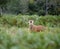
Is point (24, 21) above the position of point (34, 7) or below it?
above

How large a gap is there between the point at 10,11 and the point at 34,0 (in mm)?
5103

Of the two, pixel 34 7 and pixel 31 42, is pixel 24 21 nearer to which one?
pixel 31 42

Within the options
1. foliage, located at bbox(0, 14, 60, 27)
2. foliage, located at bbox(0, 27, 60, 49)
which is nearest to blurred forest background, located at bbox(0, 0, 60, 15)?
foliage, located at bbox(0, 14, 60, 27)

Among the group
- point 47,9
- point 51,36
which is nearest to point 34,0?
point 47,9

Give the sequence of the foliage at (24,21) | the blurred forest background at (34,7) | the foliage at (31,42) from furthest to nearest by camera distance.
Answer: the blurred forest background at (34,7), the foliage at (24,21), the foliage at (31,42)

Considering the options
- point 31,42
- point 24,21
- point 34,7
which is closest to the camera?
point 31,42

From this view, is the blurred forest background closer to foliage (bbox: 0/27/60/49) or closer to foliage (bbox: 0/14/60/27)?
foliage (bbox: 0/14/60/27)

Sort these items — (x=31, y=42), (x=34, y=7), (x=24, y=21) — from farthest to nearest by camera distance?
(x=34, y=7), (x=24, y=21), (x=31, y=42)

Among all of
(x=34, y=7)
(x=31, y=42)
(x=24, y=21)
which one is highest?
(x=31, y=42)

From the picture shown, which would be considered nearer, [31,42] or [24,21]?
[31,42]

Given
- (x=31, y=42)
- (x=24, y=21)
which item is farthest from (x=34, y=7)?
(x=31, y=42)

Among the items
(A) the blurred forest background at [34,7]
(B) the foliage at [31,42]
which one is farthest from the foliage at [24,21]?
(A) the blurred forest background at [34,7]

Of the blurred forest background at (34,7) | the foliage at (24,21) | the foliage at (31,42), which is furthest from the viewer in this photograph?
the blurred forest background at (34,7)

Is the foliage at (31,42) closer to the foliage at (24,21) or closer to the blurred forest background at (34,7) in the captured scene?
the foliage at (24,21)
